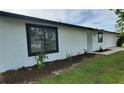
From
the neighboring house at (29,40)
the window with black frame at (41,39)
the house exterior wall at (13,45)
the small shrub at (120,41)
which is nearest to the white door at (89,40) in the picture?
the neighboring house at (29,40)

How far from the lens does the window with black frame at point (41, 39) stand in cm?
714

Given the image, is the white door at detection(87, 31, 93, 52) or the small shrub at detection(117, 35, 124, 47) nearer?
the white door at detection(87, 31, 93, 52)

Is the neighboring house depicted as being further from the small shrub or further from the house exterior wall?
the small shrub

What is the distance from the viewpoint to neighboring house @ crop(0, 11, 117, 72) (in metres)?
Answer: 5.85

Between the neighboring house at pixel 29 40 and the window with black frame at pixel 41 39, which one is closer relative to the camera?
the neighboring house at pixel 29 40

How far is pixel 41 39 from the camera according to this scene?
25.7 ft

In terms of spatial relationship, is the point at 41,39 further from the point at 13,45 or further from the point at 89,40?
the point at 89,40

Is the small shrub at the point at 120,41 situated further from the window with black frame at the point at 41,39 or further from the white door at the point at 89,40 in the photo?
the window with black frame at the point at 41,39

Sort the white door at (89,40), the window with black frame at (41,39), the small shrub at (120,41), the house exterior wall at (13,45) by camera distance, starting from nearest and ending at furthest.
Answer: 1. the house exterior wall at (13,45)
2. the window with black frame at (41,39)
3. the white door at (89,40)
4. the small shrub at (120,41)

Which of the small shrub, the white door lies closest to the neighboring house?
the white door

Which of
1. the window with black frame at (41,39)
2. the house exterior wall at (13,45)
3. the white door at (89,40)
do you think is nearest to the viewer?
the house exterior wall at (13,45)
